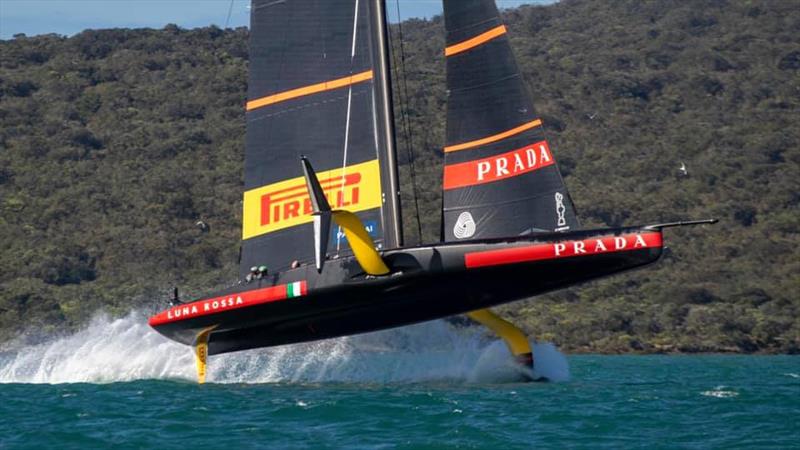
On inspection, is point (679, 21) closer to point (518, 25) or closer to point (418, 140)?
point (518, 25)

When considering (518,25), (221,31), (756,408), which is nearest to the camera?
(756,408)

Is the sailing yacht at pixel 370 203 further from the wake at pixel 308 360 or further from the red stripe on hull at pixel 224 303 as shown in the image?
the wake at pixel 308 360

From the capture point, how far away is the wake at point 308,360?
25.0 meters

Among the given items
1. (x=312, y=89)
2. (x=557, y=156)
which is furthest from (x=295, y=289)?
(x=557, y=156)

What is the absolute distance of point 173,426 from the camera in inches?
706

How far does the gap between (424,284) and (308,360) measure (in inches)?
188

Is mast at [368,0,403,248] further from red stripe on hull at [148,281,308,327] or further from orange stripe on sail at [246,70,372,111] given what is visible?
red stripe on hull at [148,281,308,327]

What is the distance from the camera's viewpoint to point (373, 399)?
2058 cm

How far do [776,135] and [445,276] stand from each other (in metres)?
54.5

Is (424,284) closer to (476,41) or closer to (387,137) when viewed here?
(387,137)

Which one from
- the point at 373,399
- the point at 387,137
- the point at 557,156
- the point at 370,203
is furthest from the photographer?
the point at 557,156

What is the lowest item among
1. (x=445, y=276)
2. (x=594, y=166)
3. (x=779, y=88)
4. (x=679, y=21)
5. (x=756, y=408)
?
(x=756, y=408)

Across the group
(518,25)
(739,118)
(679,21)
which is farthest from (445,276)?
(518,25)

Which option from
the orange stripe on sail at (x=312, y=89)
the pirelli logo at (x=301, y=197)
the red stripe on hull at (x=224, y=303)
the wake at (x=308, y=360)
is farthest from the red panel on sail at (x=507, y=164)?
the wake at (x=308, y=360)
